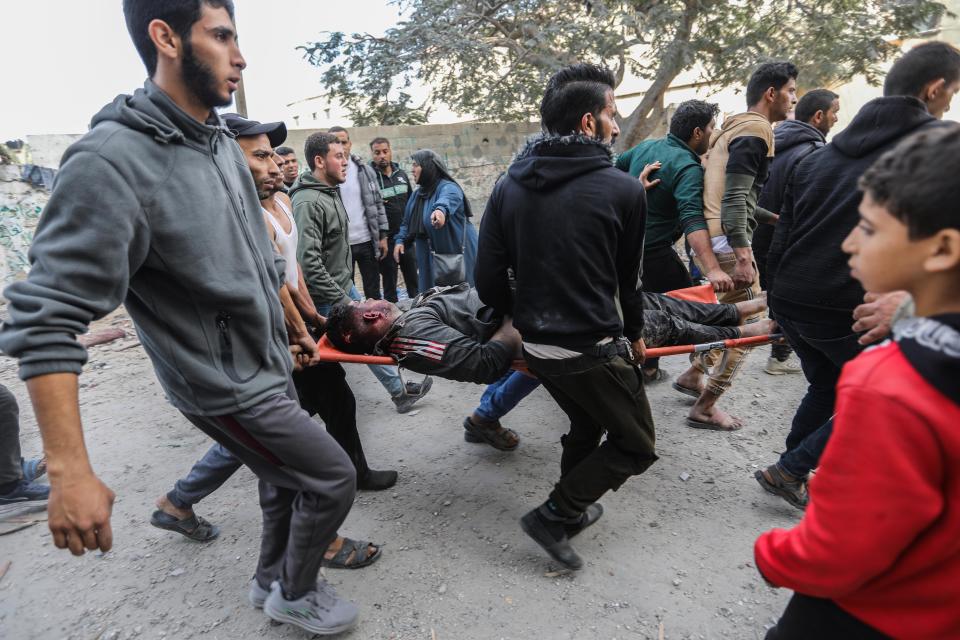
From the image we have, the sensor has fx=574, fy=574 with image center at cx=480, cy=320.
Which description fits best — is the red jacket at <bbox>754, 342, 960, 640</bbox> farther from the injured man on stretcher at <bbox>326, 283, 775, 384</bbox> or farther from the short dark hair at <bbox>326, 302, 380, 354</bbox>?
the short dark hair at <bbox>326, 302, 380, 354</bbox>

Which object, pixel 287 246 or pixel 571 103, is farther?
pixel 287 246

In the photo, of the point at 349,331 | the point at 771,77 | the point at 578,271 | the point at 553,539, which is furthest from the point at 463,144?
the point at 553,539

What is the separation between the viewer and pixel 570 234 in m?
1.95

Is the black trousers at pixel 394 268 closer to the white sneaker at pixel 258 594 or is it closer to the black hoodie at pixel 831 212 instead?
the white sneaker at pixel 258 594

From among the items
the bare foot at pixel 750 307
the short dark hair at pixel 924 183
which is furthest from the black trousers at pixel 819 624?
the bare foot at pixel 750 307

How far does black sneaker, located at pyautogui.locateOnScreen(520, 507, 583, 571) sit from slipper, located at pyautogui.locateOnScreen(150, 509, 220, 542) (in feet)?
4.87

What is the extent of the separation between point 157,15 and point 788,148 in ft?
10.6

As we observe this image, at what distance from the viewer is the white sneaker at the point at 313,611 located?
1.97 m

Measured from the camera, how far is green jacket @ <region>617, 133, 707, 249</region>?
3199 mm

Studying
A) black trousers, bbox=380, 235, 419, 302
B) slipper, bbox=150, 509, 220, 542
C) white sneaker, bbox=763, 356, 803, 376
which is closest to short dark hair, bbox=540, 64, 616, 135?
slipper, bbox=150, 509, 220, 542

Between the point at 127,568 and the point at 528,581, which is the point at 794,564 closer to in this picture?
the point at 528,581

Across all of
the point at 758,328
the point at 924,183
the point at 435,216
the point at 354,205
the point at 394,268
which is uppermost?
the point at 924,183

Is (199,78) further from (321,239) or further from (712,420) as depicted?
(712,420)

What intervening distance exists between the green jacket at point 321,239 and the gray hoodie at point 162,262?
5.84ft
